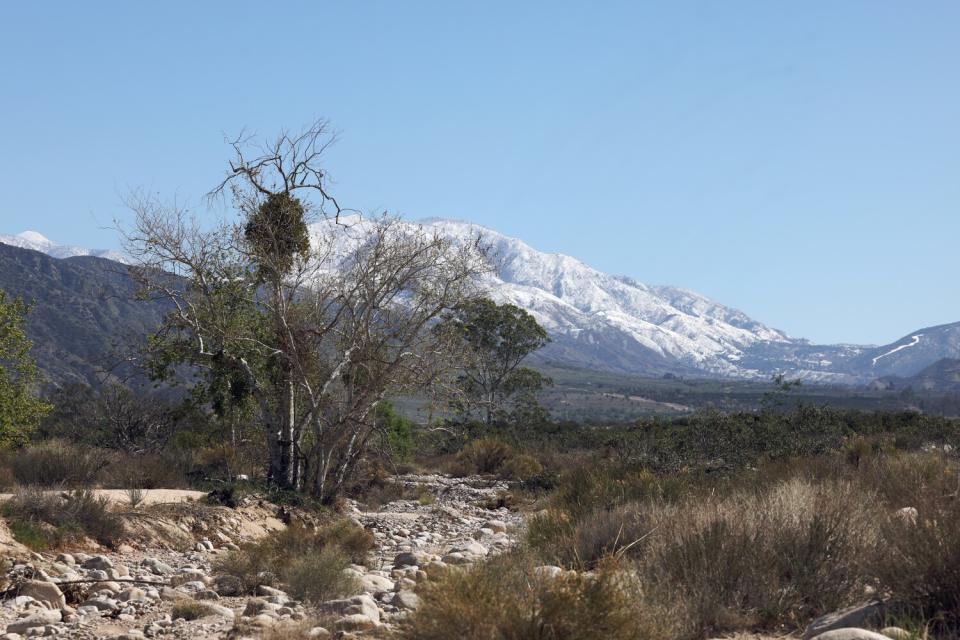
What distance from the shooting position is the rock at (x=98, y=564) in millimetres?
12152

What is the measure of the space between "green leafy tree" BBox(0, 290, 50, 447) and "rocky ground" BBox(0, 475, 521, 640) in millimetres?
9035

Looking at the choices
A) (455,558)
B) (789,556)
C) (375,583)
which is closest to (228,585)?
(375,583)

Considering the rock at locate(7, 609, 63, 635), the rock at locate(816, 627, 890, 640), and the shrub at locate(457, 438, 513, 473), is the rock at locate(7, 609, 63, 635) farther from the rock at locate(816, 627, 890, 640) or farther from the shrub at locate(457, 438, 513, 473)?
the shrub at locate(457, 438, 513, 473)

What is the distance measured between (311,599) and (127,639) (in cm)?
245

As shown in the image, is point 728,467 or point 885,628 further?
point 728,467

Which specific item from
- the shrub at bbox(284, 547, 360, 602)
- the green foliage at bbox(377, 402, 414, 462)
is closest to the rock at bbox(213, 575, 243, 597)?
the shrub at bbox(284, 547, 360, 602)

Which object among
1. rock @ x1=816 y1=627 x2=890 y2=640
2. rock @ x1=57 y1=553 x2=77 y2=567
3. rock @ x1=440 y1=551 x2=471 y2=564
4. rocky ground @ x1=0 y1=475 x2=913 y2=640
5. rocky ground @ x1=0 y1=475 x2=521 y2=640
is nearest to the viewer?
rock @ x1=816 y1=627 x2=890 y2=640

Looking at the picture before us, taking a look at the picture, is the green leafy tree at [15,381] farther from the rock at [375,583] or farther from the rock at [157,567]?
the rock at [375,583]

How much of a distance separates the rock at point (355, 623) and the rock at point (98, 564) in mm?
5352

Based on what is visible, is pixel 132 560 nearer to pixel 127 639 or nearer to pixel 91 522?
pixel 91 522

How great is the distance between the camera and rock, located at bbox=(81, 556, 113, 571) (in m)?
12.2

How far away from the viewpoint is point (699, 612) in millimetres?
7367

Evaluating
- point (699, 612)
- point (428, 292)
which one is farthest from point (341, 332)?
point (699, 612)

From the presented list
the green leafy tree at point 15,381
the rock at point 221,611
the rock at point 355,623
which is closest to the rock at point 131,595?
the rock at point 221,611
